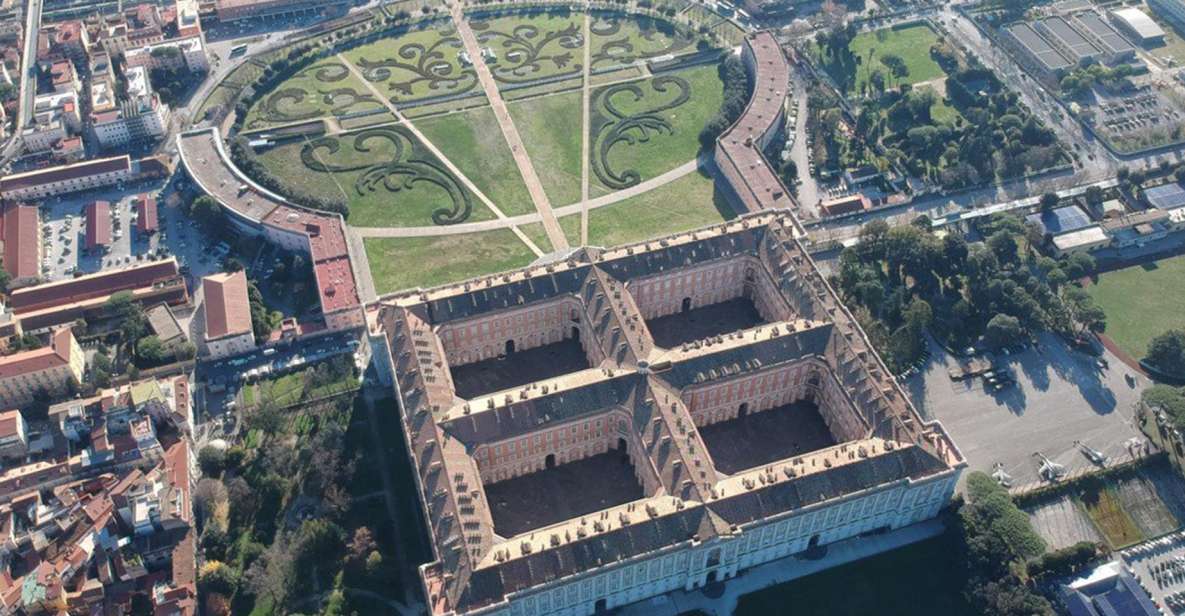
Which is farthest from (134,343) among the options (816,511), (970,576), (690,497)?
(970,576)

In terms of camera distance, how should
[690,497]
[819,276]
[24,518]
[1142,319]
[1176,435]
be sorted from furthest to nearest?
[1142,319] < [819,276] < [1176,435] < [24,518] < [690,497]

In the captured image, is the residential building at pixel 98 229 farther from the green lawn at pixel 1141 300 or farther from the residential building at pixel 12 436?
the green lawn at pixel 1141 300

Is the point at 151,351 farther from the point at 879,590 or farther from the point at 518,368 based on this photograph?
the point at 879,590

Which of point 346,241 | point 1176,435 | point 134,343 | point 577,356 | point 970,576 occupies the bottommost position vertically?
point 970,576

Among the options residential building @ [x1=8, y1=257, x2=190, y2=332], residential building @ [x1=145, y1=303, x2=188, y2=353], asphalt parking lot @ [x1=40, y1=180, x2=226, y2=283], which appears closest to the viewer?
residential building @ [x1=145, y1=303, x2=188, y2=353]

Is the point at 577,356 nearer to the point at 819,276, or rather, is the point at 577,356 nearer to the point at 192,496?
the point at 819,276

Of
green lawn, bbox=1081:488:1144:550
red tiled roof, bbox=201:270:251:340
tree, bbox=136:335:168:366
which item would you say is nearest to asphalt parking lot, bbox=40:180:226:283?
red tiled roof, bbox=201:270:251:340

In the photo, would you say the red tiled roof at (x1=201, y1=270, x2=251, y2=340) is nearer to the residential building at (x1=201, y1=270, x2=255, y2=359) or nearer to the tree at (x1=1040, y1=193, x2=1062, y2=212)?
the residential building at (x1=201, y1=270, x2=255, y2=359)
